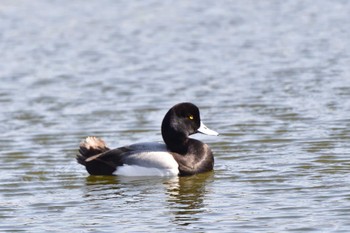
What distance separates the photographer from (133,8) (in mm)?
27641

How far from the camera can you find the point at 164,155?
41.9ft

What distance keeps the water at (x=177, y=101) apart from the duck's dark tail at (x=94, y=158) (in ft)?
0.37

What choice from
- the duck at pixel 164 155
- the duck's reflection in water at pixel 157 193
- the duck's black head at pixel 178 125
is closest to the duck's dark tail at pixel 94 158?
the duck at pixel 164 155

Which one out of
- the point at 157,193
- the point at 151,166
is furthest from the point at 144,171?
the point at 157,193

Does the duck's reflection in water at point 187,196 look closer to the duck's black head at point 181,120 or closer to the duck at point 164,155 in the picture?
the duck at point 164,155

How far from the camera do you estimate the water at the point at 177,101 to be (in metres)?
10.7

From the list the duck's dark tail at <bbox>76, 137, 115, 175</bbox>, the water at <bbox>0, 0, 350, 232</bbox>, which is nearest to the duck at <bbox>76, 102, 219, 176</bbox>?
the duck's dark tail at <bbox>76, 137, 115, 175</bbox>

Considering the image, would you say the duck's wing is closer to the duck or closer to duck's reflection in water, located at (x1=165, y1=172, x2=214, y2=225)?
the duck

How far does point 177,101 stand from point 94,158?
4423 mm

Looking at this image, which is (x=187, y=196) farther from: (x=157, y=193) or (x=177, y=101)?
(x=177, y=101)

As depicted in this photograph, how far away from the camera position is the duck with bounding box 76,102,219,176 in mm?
12695

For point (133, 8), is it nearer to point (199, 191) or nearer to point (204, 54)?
point (204, 54)

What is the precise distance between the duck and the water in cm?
14

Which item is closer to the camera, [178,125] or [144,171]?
[144,171]
